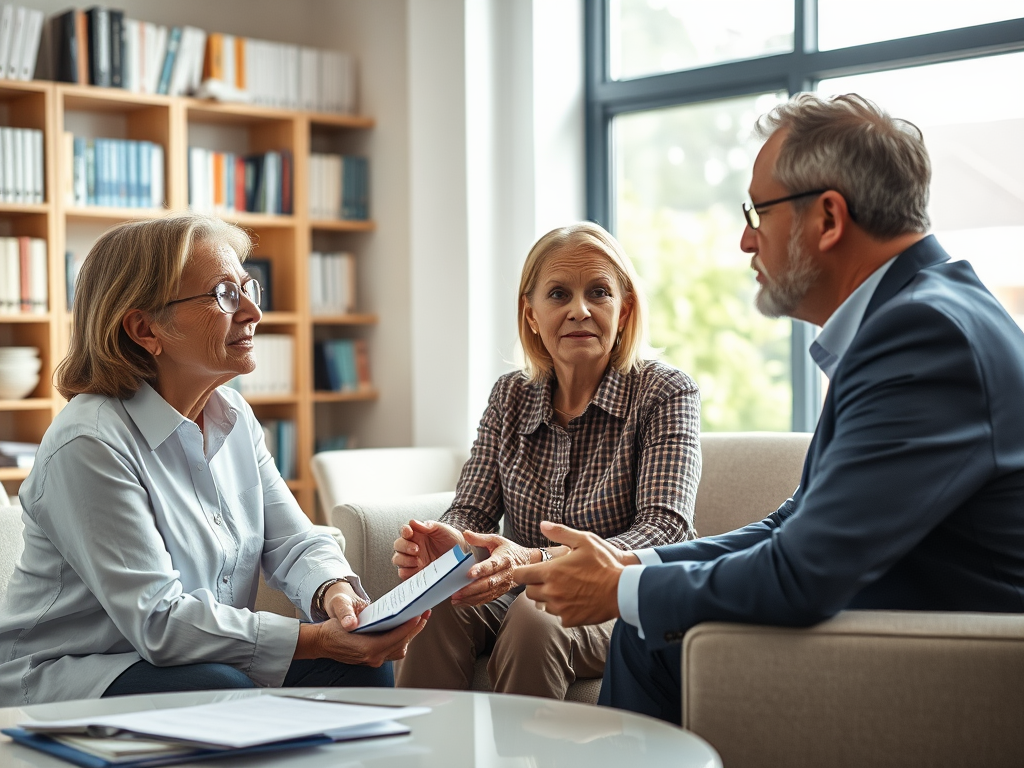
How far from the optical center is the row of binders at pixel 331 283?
15.1ft

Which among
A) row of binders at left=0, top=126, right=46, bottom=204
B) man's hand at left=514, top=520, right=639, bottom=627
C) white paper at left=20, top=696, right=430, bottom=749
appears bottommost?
white paper at left=20, top=696, right=430, bottom=749

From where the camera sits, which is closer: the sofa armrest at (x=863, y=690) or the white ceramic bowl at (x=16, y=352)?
the sofa armrest at (x=863, y=690)

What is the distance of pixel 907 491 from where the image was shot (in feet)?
4.37

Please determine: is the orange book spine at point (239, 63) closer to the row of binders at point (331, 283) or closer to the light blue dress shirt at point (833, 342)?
the row of binders at point (331, 283)

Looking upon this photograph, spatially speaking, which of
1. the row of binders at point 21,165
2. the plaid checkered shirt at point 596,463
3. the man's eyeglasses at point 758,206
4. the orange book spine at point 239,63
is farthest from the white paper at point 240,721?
the orange book spine at point 239,63

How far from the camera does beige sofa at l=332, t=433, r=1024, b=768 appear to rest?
1275mm

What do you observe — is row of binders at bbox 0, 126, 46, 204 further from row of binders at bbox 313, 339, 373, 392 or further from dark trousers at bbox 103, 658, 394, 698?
dark trousers at bbox 103, 658, 394, 698

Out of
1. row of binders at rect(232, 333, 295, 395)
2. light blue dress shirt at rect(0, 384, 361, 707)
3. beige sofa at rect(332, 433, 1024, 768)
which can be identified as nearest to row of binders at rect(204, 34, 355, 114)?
row of binders at rect(232, 333, 295, 395)

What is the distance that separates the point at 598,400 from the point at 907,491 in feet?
3.94

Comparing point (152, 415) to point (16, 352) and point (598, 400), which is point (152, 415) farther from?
point (16, 352)

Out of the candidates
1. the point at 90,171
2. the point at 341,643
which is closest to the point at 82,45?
the point at 90,171

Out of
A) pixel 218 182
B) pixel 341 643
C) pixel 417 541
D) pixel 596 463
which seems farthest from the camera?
pixel 218 182

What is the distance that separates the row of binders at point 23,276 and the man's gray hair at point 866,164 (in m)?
3.07

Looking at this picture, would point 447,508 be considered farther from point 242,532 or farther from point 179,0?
point 179,0
